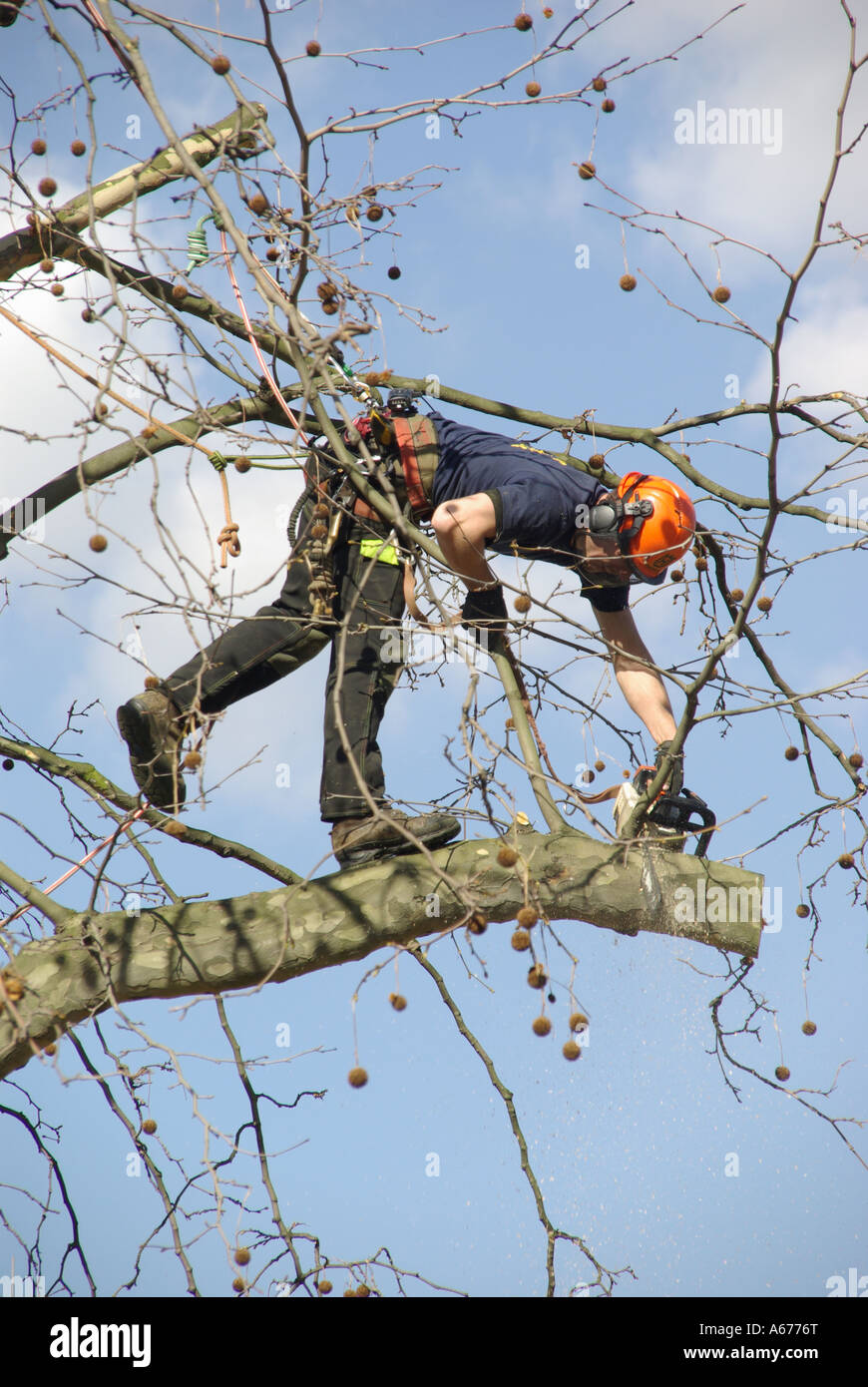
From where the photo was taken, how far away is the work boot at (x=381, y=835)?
3.62 metres

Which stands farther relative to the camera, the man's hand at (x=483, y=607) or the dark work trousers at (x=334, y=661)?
the man's hand at (x=483, y=607)

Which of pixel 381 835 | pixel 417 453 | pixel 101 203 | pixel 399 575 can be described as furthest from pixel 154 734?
pixel 101 203

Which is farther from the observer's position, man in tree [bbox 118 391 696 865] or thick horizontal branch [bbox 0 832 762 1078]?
man in tree [bbox 118 391 696 865]

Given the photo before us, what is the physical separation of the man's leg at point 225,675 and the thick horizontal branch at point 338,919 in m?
0.40

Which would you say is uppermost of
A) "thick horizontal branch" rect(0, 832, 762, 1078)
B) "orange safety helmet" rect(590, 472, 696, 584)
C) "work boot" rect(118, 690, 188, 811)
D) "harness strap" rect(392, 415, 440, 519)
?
"harness strap" rect(392, 415, 440, 519)

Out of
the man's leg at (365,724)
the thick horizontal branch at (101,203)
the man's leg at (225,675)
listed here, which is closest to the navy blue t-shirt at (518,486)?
the man's leg at (365,724)

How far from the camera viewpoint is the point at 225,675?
3.73m

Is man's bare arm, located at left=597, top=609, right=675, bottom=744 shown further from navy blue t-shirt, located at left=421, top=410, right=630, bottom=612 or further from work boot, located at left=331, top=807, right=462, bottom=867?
work boot, located at left=331, top=807, right=462, bottom=867

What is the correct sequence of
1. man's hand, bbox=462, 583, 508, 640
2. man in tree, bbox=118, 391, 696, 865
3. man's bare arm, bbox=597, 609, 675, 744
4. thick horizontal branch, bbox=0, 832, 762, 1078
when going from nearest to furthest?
thick horizontal branch, bbox=0, 832, 762, 1078 → man in tree, bbox=118, 391, 696, 865 → man's hand, bbox=462, 583, 508, 640 → man's bare arm, bbox=597, 609, 675, 744

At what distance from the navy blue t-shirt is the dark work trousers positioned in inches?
13.4

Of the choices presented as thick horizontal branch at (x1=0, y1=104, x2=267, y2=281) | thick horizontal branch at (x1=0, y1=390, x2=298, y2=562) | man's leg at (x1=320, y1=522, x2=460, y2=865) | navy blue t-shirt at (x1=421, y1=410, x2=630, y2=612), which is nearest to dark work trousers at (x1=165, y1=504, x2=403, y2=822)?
man's leg at (x1=320, y1=522, x2=460, y2=865)

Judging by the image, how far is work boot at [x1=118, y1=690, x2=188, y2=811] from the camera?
3.53 meters

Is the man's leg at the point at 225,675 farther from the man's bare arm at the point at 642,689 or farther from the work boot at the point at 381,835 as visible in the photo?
the man's bare arm at the point at 642,689

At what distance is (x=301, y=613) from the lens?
153 inches
